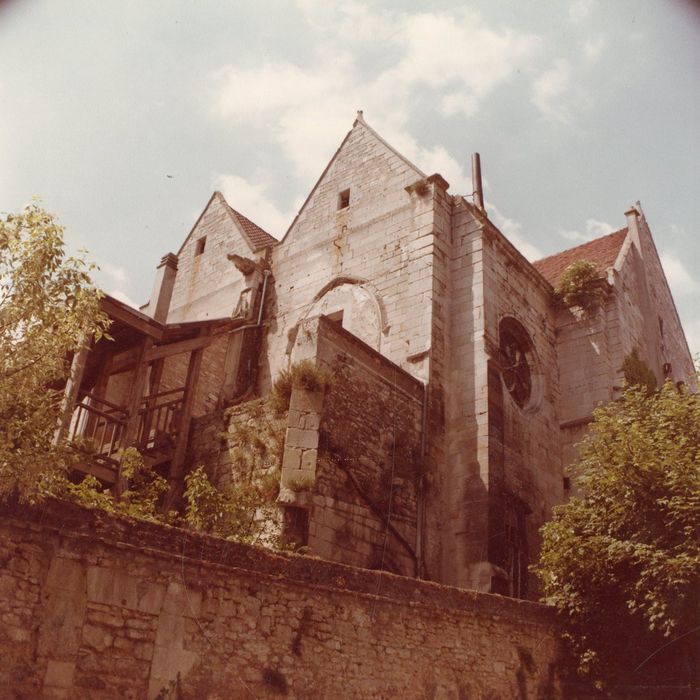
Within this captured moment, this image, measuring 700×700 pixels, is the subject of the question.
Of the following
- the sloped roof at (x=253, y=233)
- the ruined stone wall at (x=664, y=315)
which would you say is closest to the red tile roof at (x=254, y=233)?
the sloped roof at (x=253, y=233)

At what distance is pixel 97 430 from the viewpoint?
44.9 feet

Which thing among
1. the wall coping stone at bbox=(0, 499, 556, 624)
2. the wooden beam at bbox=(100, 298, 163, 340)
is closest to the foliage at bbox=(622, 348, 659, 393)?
the wall coping stone at bbox=(0, 499, 556, 624)

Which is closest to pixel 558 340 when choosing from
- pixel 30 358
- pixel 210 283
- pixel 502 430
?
pixel 502 430

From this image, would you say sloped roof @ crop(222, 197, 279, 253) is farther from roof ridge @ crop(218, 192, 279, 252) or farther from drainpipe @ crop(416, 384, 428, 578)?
drainpipe @ crop(416, 384, 428, 578)

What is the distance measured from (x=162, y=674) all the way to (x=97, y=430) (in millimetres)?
7926

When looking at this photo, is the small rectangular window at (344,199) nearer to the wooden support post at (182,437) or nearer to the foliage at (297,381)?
the wooden support post at (182,437)

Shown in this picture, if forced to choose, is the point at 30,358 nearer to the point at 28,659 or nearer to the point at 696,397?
the point at 28,659

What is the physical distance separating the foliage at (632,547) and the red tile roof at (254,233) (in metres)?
11.1

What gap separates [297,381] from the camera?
11273mm

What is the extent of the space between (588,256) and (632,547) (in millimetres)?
12852

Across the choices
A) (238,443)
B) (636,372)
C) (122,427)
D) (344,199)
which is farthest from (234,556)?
(636,372)

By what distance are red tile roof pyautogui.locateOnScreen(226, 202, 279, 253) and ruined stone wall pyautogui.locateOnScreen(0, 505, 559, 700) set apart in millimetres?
12281

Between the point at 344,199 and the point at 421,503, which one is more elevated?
the point at 344,199

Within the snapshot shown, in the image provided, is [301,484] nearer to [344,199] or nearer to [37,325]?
[37,325]
